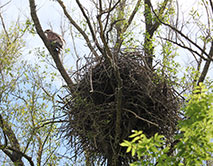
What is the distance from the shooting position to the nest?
3.05m

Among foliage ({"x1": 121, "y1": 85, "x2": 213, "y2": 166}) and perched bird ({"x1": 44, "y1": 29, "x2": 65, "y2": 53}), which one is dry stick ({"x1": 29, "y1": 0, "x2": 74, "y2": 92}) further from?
foliage ({"x1": 121, "y1": 85, "x2": 213, "y2": 166})

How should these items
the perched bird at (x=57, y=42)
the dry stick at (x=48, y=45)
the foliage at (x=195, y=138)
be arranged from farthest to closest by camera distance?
1. the perched bird at (x=57, y=42)
2. the dry stick at (x=48, y=45)
3. the foliage at (x=195, y=138)

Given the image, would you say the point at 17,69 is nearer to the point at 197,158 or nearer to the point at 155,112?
the point at 155,112

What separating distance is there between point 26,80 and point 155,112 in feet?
13.8

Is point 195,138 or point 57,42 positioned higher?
point 57,42

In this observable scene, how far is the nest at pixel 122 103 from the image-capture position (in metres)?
3.05

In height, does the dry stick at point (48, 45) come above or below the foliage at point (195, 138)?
above

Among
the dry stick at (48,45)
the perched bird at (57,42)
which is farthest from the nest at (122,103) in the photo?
the perched bird at (57,42)

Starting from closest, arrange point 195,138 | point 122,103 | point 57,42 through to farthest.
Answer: point 195,138 < point 122,103 < point 57,42

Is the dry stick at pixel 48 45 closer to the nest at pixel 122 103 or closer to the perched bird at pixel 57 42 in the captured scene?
the perched bird at pixel 57 42

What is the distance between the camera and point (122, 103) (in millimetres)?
3092

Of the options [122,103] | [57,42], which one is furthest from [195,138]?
[57,42]

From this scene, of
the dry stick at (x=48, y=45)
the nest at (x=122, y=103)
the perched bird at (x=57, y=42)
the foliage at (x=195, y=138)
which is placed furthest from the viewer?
the perched bird at (x=57, y=42)

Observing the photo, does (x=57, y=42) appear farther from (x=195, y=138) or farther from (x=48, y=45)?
(x=195, y=138)
